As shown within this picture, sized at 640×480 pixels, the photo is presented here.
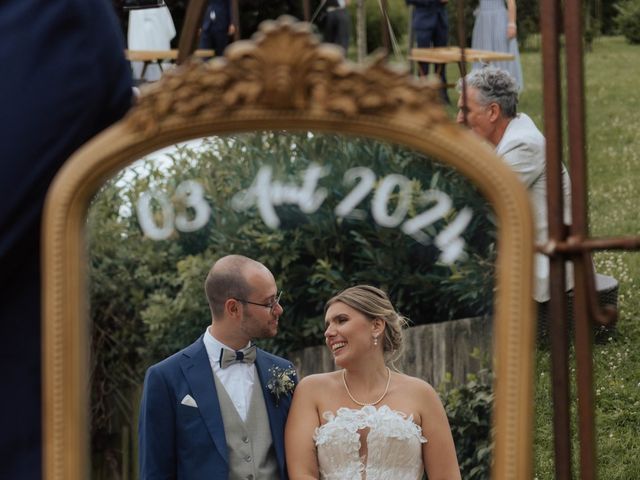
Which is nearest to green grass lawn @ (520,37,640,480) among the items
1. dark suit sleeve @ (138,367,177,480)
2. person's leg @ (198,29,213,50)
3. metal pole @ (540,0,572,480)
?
metal pole @ (540,0,572,480)

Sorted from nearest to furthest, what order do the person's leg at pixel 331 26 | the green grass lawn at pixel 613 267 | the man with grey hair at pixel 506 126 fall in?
the man with grey hair at pixel 506 126
the green grass lawn at pixel 613 267
the person's leg at pixel 331 26

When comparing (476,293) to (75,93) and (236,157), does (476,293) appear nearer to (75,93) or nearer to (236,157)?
(236,157)

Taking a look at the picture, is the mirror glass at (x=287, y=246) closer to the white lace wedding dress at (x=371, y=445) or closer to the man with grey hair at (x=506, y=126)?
the white lace wedding dress at (x=371, y=445)

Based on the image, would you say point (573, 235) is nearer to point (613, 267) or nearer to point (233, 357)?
point (233, 357)

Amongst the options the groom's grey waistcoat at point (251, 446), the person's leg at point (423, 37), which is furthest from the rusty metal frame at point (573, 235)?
the person's leg at point (423, 37)

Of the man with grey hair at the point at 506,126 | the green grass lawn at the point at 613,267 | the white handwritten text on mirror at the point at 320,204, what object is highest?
the white handwritten text on mirror at the point at 320,204

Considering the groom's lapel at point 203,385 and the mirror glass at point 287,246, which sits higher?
the mirror glass at point 287,246

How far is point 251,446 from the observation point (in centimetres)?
192

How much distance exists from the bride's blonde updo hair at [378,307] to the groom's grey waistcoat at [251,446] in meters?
0.20

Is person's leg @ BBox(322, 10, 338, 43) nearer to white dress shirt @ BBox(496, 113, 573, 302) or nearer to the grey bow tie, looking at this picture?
white dress shirt @ BBox(496, 113, 573, 302)

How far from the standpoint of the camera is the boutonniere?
1943 millimetres

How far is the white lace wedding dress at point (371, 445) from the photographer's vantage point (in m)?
1.90

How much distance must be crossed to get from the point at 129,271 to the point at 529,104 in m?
10.1

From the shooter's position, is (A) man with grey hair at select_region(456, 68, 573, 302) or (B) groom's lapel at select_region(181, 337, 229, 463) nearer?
(B) groom's lapel at select_region(181, 337, 229, 463)
